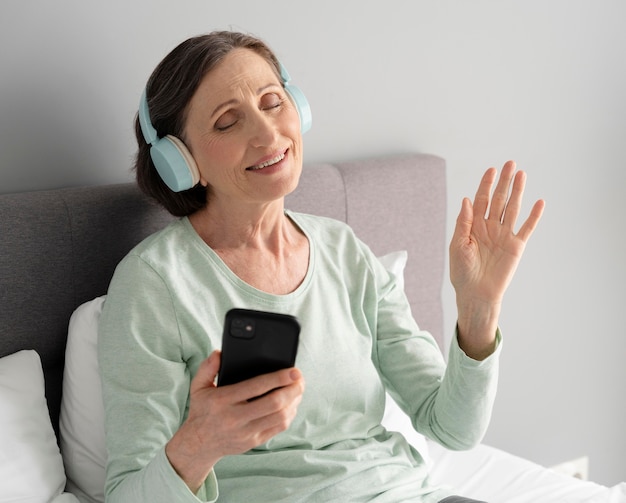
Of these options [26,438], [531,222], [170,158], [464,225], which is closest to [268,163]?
[170,158]

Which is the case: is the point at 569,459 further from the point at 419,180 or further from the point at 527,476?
the point at 419,180

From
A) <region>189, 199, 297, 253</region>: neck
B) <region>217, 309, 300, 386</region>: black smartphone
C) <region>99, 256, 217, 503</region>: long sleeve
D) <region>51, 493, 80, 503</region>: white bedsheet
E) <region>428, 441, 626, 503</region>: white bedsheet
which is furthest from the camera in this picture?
<region>428, 441, 626, 503</region>: white bedsheet

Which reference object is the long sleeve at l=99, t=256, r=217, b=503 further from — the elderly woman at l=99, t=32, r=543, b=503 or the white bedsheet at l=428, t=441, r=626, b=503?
the white bedsheet at l=428, t=441, r=626, b=503

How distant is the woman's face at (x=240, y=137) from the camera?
1.50 m

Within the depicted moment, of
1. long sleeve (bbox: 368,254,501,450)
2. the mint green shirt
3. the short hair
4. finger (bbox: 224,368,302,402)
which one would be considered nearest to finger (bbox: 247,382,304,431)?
finger (bbox: 224,368,302,402)

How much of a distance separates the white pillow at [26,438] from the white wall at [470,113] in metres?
0.35

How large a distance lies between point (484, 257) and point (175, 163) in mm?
522

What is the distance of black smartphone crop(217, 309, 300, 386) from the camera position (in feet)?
3.58

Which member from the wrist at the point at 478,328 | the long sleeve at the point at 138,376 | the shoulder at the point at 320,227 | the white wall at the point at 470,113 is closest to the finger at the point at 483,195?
the wrist at the point at 478,328

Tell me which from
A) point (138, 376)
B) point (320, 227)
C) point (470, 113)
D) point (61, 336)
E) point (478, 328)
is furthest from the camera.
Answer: point (470, 113)

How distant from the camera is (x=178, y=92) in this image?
1529 millimetres

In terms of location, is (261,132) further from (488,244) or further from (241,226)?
(488,244)

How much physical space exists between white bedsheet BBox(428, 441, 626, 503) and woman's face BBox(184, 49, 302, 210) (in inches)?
30.6

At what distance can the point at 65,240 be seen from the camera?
1577 millimetres
